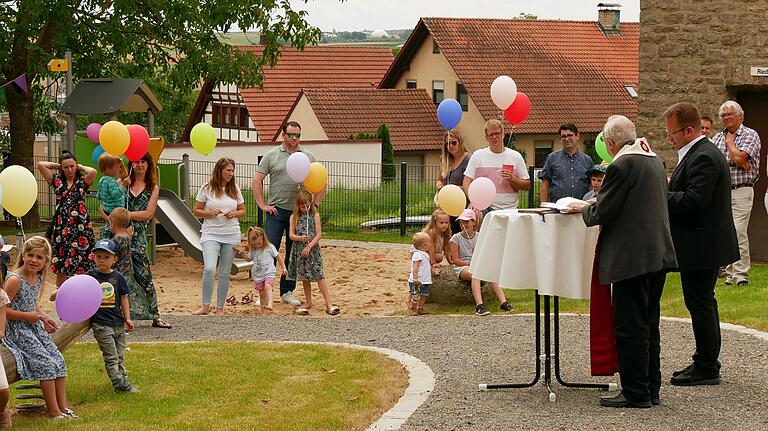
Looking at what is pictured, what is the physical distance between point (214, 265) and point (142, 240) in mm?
1018

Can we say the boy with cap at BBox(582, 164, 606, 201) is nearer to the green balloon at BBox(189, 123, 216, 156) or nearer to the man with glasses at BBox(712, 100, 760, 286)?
the man with glasses at BBox(712, 100, 760, 286)

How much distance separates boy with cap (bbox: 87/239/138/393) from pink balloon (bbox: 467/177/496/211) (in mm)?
4706

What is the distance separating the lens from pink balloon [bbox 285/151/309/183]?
1382 cm

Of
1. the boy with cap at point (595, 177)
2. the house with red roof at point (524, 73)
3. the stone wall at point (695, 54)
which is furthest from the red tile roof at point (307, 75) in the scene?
the boy with cap at point (595, 177)

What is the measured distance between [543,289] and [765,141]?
9.36 metres

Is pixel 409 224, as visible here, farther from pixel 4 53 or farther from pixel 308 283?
pixel 308 283

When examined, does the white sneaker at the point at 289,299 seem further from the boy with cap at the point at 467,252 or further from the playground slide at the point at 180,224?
the playground slide at the point at 180,224

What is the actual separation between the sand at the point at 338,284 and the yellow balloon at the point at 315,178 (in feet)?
4.65

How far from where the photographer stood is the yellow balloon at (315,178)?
1405 centimetres

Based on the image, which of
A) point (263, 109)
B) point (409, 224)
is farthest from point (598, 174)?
point (263, 109)

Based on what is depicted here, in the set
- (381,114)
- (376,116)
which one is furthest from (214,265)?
(381,114)

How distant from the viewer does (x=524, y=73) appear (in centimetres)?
5656

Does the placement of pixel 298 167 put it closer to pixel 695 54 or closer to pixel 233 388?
pixel 233 388

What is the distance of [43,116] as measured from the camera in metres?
25.0
